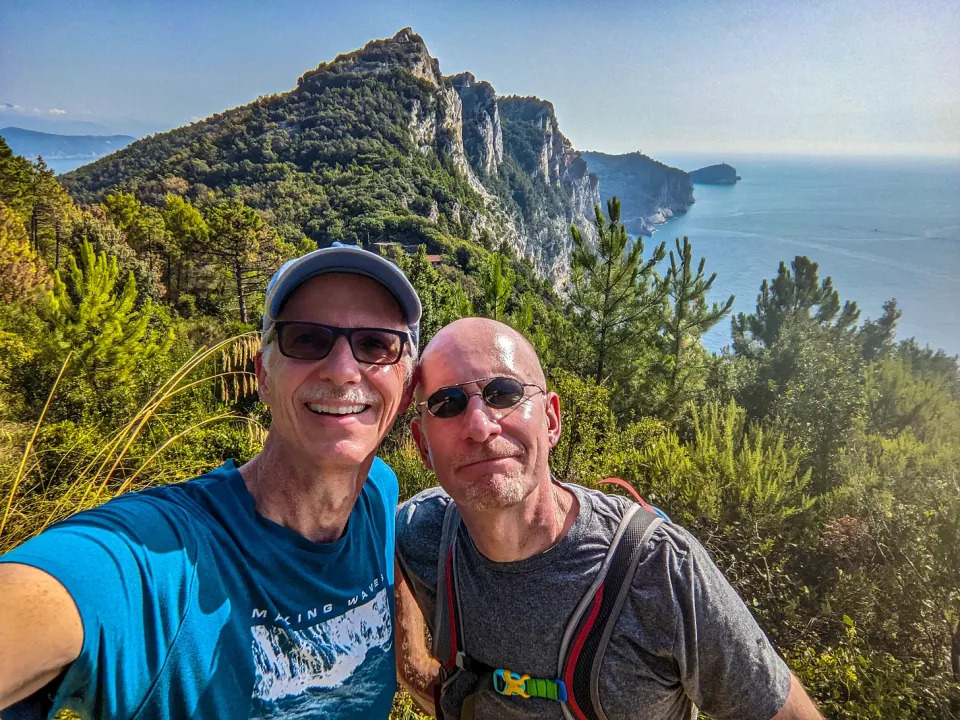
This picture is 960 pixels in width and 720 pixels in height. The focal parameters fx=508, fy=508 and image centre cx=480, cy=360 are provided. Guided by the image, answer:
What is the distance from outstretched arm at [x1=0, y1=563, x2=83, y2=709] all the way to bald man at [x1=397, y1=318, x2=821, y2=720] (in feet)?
2.89

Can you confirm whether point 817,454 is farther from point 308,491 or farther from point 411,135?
point 411,135

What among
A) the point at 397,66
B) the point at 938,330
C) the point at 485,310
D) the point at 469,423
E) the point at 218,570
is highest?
the point at 397,66

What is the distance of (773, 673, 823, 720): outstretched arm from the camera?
4.66 feet

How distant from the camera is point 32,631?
2.89ft

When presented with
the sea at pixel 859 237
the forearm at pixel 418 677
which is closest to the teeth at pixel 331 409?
the forearm at pixel 418 677

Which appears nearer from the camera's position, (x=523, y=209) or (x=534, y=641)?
(x=534, y=641)

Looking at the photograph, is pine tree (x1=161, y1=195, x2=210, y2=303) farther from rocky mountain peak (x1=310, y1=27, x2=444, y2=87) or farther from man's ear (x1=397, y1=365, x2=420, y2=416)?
rocky mountain peak (x1=310, y1=27, x2=444, y2=87)

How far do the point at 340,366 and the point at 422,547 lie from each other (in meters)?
0.67

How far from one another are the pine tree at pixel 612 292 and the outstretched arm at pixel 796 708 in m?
13.9

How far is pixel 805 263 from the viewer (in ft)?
69.7

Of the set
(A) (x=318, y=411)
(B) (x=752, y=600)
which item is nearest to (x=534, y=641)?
(A) (x=318, y=411)

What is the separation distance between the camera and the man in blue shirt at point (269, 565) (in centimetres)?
95

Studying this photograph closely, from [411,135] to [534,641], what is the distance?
95.1 metres

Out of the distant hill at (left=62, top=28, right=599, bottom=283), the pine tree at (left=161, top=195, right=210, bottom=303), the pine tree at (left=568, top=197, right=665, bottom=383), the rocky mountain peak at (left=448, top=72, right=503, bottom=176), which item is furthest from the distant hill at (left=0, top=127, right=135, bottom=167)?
the pine tree at (left=568, top=197, right=665, bottom=383)
